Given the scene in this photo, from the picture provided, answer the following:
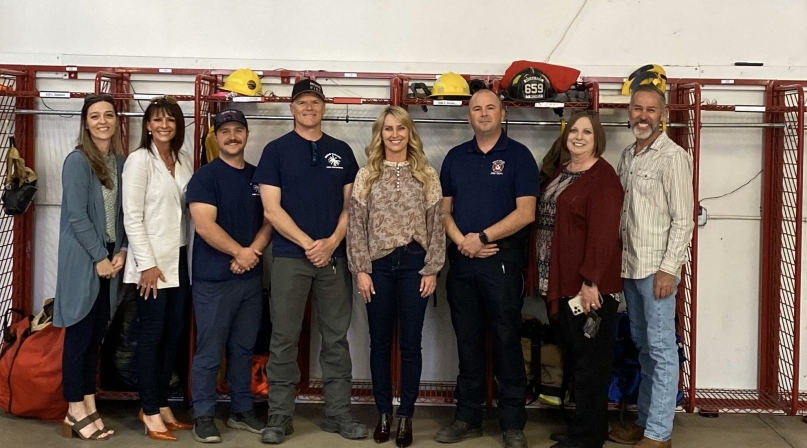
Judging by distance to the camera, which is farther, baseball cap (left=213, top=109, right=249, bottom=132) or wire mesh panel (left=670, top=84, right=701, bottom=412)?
wire mesh panel (left=670, top=84, right=701, bottom=412)

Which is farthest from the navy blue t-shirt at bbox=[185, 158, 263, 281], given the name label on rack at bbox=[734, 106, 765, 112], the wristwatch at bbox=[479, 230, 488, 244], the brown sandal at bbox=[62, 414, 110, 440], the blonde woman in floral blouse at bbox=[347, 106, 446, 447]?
the name label on rack at bbox=[734, 106, 765, 112]

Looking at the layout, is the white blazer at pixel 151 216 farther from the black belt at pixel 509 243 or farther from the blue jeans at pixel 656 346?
the blue jeans at pixel 656 346

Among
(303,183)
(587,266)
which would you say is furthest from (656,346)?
(303,183)

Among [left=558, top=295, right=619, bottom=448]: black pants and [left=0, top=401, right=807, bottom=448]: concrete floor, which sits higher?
[left=558, top=295, right=619, bottom=448]: black pants

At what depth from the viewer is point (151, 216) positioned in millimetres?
3688

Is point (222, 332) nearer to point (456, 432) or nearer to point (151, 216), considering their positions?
point (151, 216)

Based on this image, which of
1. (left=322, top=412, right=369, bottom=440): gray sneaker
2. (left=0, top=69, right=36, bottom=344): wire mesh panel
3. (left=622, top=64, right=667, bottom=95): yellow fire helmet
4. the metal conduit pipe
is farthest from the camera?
(left=0, top=69, right=36, bottom=344): wire mesh panel

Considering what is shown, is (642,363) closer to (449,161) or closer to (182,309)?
(449,161)

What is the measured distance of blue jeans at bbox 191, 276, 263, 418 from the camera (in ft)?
12.4

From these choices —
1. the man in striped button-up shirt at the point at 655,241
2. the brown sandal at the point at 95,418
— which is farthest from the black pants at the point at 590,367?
the brown sandal at the point at 95,418

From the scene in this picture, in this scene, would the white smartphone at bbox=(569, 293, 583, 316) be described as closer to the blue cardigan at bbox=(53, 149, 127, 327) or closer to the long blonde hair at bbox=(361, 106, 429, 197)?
the long blonde hair at bbox=(361, 106, 429, 197)

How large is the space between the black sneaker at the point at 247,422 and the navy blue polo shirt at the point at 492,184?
1572 millimetres

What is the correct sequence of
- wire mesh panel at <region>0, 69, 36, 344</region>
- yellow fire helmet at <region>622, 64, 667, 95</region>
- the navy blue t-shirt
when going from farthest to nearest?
wire mesh panel at <region>0, 69, 36, 344</region>
yellow fire helmet at <region>622, 64, 667, 95</region>
the navy blue t-shirt

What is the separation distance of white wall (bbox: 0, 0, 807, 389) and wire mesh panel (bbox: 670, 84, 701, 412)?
0.23 metres
